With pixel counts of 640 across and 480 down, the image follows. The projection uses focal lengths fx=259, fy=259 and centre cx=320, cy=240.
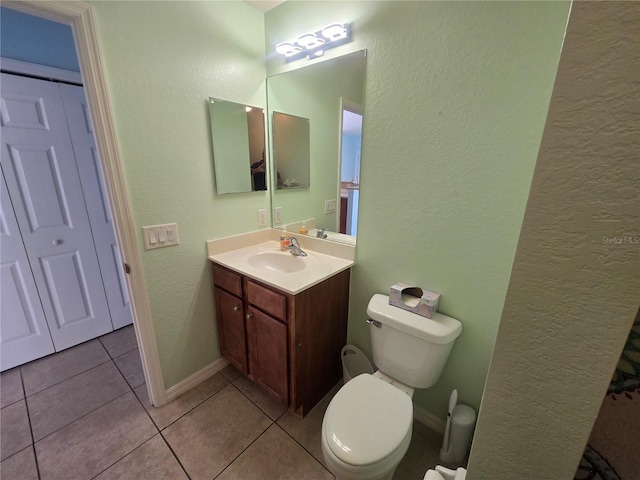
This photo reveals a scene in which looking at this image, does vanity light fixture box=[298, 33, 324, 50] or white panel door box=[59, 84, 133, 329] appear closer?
vanity light fixture box=[298, 33, 324, 50]

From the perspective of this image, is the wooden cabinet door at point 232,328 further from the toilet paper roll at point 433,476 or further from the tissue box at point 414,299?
the toilet paper roll at point 433,476

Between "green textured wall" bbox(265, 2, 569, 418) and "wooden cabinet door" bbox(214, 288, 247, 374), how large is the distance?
85cm

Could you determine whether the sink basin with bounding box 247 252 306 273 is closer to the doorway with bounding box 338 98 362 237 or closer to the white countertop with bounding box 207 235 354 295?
the white countertop with bounding box 207 235 354 295

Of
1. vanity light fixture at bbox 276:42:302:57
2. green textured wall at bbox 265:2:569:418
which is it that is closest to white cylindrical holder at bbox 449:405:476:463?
green textured wall at bbox 265:2:569:418

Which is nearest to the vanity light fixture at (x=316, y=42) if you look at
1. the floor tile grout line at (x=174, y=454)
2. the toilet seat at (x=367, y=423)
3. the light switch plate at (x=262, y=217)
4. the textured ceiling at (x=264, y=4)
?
the textured ceiling at (x=264, y=4)

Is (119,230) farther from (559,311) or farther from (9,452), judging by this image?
(559,311)

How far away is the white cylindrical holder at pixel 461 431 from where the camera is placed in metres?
1.23

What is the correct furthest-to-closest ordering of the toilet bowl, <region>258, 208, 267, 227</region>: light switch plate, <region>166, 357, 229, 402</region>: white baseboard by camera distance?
<region>258, 208, 267, 227</region>: light switch plate < <region>166, 357, 229, 402</region>: white baseboard < the toilet bowl

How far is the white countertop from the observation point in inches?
52.0

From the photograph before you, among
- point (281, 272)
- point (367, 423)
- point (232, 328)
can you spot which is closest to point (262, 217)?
point (281, 272)

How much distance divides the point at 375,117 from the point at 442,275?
2.84 feet

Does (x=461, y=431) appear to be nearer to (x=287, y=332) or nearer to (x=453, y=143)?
(x=287, y=332)

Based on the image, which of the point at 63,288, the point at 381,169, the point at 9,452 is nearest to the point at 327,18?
the point at 381,169

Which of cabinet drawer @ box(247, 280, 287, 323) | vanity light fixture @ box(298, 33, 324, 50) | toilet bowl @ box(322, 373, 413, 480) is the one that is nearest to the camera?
toilet bowl @ box(322, 373, 413, 480)
